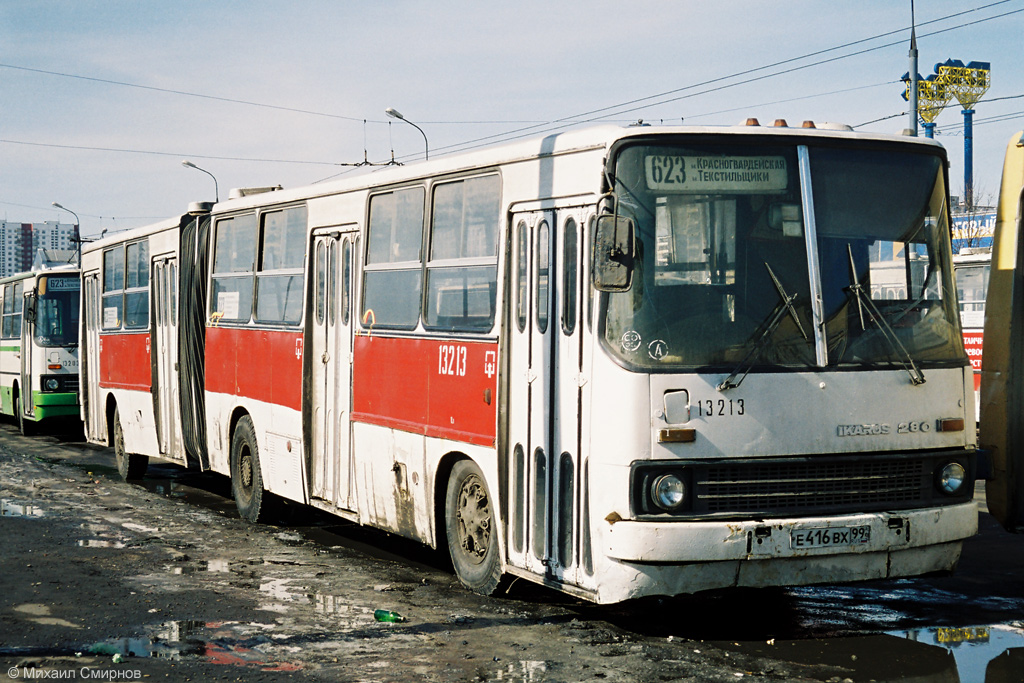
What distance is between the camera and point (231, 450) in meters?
13.5

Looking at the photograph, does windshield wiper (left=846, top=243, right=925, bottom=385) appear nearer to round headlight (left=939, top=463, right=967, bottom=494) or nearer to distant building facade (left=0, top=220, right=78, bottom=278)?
round headlight (left=939, top=463, right=967, bottom=494)

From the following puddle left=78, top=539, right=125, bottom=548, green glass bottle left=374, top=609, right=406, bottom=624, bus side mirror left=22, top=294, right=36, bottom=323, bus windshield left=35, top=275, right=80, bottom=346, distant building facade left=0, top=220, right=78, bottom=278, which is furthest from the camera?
distant building facade left=0, top=220, right=78, bottom=278

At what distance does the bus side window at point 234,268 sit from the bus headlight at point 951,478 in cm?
759

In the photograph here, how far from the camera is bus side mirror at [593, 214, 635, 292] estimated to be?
7.02 metres

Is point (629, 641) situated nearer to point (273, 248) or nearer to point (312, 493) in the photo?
point (312, 493)

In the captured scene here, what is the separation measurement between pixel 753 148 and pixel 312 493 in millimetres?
5724

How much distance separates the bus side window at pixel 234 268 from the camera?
1319cm

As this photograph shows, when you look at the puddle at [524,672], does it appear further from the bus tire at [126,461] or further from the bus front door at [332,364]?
the bus tire at [126,461]

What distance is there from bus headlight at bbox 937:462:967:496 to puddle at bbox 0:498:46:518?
9.27m

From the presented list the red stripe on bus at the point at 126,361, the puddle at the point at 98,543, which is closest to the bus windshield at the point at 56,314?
the red stripe on bus at the point at 126,361

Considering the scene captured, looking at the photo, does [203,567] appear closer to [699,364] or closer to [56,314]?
[699,364]

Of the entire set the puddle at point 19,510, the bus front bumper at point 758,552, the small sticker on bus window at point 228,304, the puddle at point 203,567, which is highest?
the small sticker on bus window at point 228,304

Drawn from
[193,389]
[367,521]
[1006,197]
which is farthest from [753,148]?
[193,389]

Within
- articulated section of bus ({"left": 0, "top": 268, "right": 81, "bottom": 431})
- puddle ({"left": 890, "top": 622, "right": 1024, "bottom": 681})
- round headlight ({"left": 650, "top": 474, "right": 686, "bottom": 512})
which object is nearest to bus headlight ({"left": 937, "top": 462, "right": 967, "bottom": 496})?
puddle ({"left": 890, "top": 622, "right": 1024, "bottom": 681})
